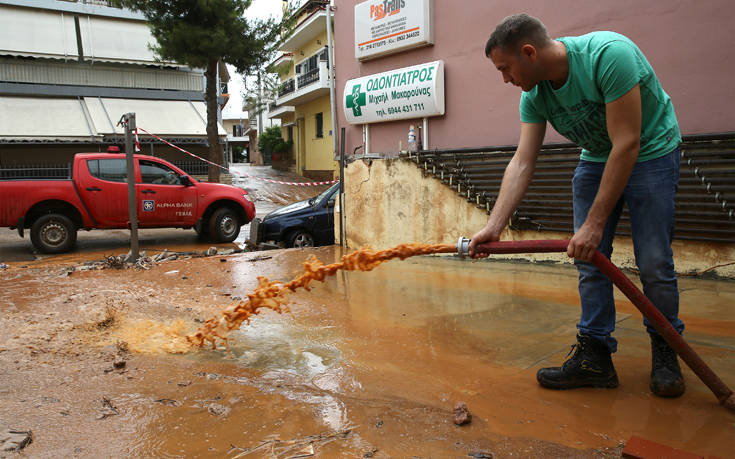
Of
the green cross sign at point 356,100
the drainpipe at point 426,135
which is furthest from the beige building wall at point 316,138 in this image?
the drainpipe at point 426,135

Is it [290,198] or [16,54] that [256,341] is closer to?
[290,198]

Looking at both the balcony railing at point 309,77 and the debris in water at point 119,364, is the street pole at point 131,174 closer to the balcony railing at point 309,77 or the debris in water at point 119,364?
the debris in water at point 119,364

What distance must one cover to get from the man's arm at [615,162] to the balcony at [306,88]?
21939 mm

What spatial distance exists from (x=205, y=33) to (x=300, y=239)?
12800mm

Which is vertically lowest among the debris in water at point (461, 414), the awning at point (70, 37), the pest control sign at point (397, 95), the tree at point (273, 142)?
the debris in water at point (461, 414)

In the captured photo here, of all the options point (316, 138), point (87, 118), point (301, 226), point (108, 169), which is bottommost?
point (301, 226)

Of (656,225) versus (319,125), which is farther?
(319,125)

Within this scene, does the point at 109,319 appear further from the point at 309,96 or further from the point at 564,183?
the point at 309,96

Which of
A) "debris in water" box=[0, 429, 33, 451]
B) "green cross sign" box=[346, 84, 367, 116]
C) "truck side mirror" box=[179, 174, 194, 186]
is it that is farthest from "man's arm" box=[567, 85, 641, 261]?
"truck side mirror" box=[179, 174, 194, 186]

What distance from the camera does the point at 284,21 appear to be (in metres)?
21.3

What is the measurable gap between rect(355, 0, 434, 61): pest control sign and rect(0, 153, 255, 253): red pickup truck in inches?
169

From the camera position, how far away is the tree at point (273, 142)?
108 feet

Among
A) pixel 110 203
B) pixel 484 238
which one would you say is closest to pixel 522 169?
pixel 484 238

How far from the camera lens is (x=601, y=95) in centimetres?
248
